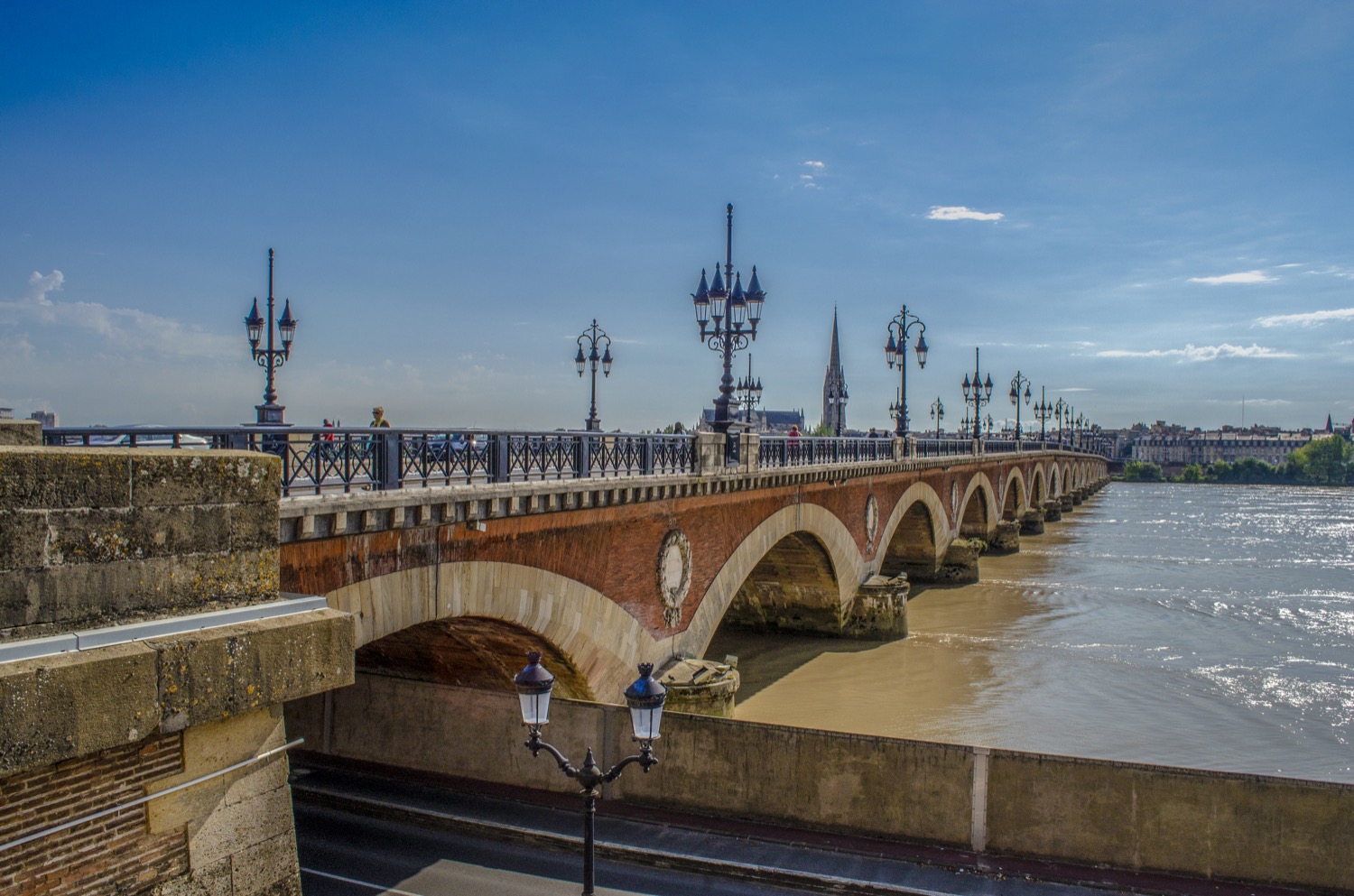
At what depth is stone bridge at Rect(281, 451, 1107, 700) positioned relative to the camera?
362 inches

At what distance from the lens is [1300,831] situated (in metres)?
9.93

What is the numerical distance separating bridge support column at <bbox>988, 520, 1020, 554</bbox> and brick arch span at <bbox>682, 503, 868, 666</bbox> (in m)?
23.5

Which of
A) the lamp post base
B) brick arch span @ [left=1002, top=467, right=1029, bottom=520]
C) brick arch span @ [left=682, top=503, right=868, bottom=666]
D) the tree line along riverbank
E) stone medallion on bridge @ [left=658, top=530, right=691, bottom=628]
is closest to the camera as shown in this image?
the lamp post base

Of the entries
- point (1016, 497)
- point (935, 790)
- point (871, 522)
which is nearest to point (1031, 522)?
point (1016, 497)

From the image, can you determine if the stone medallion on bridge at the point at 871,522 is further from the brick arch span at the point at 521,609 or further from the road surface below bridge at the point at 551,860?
the road surface below bridge at the point at 551,860

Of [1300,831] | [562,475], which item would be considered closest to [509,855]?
[562,475]

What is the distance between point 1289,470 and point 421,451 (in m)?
169

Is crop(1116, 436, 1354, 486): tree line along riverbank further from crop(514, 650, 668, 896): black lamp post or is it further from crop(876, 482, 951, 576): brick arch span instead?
crop(514, 650, 668, 896): black lamp post

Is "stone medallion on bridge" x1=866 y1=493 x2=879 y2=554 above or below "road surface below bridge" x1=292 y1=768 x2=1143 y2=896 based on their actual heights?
above

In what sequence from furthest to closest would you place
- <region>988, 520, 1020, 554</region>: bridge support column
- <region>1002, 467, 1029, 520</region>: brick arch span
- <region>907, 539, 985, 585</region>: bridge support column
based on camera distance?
<region>1002, 467, 1029, 520</region>: brick arch span, <region>988, 520, 1020, 554</region>: bridge support column, <region>907, 539, 985, 585</region>: bridge support column

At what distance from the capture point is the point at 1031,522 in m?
62.1

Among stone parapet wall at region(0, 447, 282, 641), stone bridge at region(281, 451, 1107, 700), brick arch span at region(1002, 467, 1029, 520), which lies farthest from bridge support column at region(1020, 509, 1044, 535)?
stone parapet wall at region(0, 447, 282, 641)

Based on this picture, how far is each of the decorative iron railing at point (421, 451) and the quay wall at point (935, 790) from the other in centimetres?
312

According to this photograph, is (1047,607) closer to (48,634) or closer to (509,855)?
(509,855)
